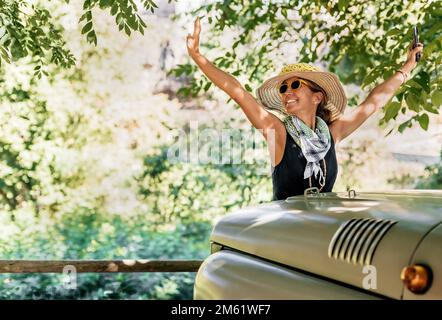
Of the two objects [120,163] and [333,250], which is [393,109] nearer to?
[333,250]

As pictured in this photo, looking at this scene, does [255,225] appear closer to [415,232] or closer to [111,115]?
[415,232]

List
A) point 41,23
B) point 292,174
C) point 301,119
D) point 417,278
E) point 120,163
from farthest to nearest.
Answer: point 120,163 → point 41,23 → point 301,119 → point 292,174 → point 417,278

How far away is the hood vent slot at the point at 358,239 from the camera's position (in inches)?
51.7

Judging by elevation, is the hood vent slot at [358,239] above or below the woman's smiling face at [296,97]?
below

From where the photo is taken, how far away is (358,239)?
1357 millimetres

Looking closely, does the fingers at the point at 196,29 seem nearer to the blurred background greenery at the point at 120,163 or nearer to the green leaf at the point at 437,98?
the green leaf at the point at 437,98

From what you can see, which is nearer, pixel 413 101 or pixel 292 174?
pixel 292 174

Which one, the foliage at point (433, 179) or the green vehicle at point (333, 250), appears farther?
the foliage at point (433, 179)

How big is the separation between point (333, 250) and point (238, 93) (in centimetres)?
138

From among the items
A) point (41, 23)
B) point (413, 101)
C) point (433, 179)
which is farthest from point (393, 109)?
point (433, 179)

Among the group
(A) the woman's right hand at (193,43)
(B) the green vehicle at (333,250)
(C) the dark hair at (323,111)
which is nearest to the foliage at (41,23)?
(A) the woman's right hand at (193,43)

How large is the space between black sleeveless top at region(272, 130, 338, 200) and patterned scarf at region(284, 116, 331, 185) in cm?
2

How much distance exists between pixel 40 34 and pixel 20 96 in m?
4.76

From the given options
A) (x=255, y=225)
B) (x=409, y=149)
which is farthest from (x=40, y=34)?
(x=409, y=149)
